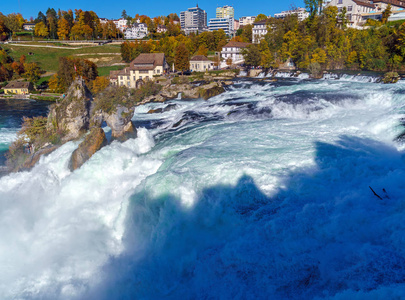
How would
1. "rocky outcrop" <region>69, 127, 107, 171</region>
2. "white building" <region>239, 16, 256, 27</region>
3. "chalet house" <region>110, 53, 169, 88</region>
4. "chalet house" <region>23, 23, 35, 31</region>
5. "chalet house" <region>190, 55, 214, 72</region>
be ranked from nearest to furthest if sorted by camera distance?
"rocky outcrop" <region>69, 127, 107, 171</region>
"chalet house" <region>110, 53, 169, 88</region>
"chalet house" <region>190, 55, 214, 72</region>
"chalet house" <region>23, 23, 35, 31</region>
"white building" <region>239, 16, 256, 27</region>

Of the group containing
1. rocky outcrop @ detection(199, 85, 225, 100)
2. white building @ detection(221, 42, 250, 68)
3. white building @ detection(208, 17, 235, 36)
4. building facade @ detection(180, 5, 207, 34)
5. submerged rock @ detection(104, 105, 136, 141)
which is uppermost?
building facade @ detection(180, 5, 207, 34)

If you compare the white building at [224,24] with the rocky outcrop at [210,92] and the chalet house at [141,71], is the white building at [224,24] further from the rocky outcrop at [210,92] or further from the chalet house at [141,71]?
the rocky outcrop at [210,92]

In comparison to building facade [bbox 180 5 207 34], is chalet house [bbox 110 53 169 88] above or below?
below

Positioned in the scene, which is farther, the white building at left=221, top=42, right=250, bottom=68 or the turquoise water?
the white building at left=221, top=42, right=250, bottom=68

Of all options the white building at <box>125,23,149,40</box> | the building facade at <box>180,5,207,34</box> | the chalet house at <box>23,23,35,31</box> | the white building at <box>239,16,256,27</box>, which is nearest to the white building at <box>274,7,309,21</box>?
the white building at <box>239,16,256,27</box>

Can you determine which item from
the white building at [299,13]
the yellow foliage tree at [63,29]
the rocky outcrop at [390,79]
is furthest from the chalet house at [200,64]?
the yellow foliage tree at [63,29]

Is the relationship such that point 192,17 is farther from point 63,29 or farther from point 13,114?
point 13,114

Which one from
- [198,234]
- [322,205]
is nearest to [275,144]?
[322,205]

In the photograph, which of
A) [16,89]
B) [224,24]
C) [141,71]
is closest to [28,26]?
[16,89]

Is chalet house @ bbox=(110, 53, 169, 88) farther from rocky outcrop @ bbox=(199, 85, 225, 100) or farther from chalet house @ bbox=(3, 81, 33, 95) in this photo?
rocky outcrop @ bbox=(199, 85, 225, 100)
